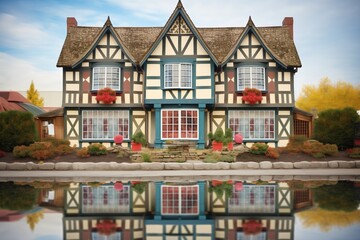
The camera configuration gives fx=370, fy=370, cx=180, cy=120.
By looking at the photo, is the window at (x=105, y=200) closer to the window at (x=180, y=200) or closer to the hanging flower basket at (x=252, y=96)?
the window at (x=180, y=200)

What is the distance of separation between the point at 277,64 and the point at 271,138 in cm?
560

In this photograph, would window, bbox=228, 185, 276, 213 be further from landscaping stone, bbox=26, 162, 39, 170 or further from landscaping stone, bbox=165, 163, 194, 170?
landscaping stone, bbox=26, 162, 39, 170

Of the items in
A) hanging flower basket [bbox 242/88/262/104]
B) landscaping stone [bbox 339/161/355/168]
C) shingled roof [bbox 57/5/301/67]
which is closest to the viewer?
landscaping stone [bbox 339/161/355/168]

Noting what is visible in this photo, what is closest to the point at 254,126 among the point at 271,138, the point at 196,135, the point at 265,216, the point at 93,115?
the point at 271,138

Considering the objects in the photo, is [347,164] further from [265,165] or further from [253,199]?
[253,199]

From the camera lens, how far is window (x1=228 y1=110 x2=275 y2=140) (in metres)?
28.1

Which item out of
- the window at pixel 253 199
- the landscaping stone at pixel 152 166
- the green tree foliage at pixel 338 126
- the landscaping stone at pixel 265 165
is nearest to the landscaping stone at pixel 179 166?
the landscaping stone at pixel 152 166

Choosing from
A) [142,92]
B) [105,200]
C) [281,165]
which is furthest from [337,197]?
[142,92]

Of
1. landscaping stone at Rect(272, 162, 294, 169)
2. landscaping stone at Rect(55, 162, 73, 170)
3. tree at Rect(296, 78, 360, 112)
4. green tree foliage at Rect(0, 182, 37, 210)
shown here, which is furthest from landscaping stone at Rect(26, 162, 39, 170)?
tree at Rect(296, 78, 360, 112)

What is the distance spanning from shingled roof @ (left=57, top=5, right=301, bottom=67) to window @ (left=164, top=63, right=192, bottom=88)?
2395 millimetres

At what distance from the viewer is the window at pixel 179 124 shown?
1037 inches

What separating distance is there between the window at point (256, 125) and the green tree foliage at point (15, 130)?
14124mm

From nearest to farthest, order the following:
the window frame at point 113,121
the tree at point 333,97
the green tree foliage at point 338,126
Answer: the green tree foliage at point 338,126
the window frame at point 113,121
the tree at point 333,97

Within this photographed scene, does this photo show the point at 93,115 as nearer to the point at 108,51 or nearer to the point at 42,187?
the point at 108,51
